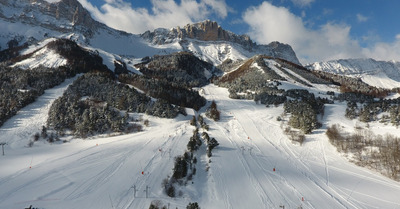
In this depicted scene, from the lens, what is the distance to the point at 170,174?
1767 centimetres

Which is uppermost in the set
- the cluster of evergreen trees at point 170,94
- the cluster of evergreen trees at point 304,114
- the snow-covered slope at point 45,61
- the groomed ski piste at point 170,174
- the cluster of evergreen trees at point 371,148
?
the snow-covered slope at point 45,61

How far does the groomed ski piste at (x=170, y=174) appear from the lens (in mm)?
13781

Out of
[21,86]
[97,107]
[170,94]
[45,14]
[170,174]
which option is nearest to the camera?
[170,174]

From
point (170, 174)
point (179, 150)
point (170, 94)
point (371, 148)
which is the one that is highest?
point (170, 94)

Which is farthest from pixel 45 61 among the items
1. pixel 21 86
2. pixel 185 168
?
pixel 185 168

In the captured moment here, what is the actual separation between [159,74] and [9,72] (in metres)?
56.8

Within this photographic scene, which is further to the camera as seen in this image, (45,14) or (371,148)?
(45,14)

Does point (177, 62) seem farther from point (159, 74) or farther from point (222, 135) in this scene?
point (222, 135)

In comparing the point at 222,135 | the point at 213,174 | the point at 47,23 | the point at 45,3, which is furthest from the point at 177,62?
the point at 45,3

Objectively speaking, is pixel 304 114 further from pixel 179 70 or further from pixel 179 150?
pixel 179 70

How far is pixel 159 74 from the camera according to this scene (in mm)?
95938

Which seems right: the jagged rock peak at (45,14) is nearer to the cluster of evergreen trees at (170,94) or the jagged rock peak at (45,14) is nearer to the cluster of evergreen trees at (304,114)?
the cluster of evergreen trees at (170,94)

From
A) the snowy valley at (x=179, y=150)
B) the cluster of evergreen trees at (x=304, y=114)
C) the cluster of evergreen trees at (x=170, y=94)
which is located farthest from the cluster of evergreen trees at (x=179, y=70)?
the cluster of evergreen trees at (x=304, y=114)

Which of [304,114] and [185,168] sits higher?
[304,114]
